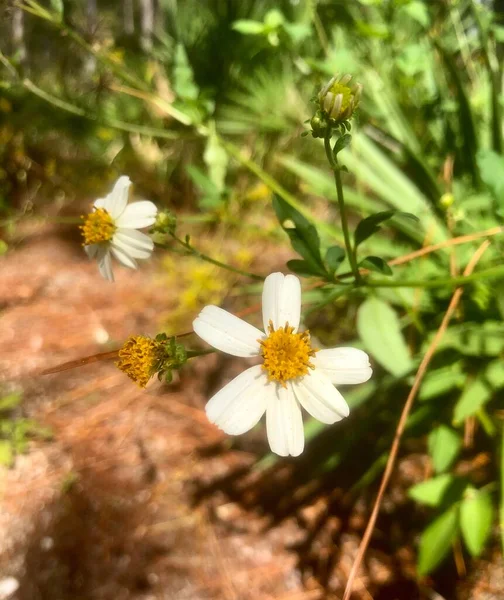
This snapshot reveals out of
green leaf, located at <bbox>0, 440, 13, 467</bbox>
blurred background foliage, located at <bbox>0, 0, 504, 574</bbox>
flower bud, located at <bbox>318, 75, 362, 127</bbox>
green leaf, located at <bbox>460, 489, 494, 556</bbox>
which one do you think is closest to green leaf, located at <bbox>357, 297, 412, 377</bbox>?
blurred background foliage, located at <bbox>0, 0, 504, 574</bbox>

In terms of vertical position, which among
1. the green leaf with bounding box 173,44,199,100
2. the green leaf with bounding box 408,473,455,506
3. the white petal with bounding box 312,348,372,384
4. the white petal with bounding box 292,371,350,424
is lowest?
the green leaf with bounding box 408,473,455,506

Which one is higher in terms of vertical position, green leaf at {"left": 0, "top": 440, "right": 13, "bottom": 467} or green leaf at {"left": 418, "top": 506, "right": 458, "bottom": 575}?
green leaf at {"left": 418, "top": 506, "right": 458, "bottom": 575}

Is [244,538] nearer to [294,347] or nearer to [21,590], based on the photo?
[21,590]

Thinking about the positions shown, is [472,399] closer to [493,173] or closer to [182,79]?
[493,173]

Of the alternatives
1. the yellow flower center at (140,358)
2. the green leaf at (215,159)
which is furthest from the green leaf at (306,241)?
the green leaf at (215,159)

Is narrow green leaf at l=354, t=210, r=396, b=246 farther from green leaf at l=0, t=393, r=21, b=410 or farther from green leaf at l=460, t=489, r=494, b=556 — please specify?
green leaf at l=0, t=393, r=21, b=410
